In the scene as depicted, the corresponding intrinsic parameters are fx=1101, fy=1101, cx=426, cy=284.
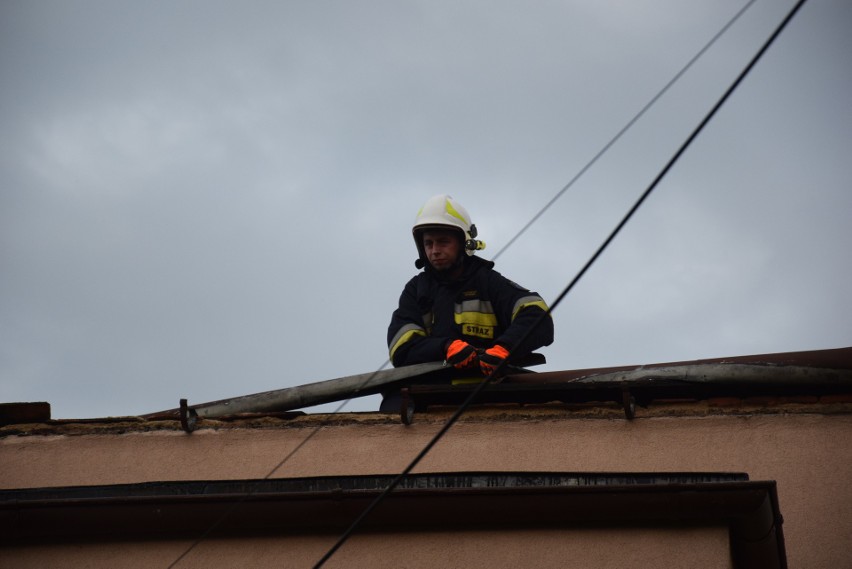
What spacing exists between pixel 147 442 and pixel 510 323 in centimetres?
261

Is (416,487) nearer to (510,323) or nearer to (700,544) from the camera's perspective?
(700,544)

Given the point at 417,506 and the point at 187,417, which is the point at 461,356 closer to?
the point at 187,417

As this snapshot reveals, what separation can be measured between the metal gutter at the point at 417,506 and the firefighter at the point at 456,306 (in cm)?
203

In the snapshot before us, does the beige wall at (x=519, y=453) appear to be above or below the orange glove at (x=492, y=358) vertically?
below

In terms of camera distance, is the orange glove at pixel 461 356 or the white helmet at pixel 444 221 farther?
A: the white helmet at pixel 444 221

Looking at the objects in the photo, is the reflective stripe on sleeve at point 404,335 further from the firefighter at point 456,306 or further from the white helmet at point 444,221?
the white helmet at point 444,221

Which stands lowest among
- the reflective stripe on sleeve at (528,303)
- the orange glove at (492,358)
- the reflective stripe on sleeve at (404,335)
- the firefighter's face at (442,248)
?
the orange glove at (492,358)

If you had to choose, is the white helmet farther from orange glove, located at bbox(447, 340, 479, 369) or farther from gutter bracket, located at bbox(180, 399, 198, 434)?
gutter bracket, located at bbox(180, 399, 198, 434)

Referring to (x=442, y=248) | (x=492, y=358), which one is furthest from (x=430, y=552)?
(x=442, y=248)

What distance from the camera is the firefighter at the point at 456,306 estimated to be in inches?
293

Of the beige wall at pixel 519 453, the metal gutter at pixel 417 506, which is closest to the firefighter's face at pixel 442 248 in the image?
the beige wall at pixel 519 453

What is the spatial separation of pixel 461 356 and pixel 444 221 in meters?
1.34

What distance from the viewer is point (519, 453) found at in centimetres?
642

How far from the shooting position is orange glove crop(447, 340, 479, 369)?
24.1 ft
